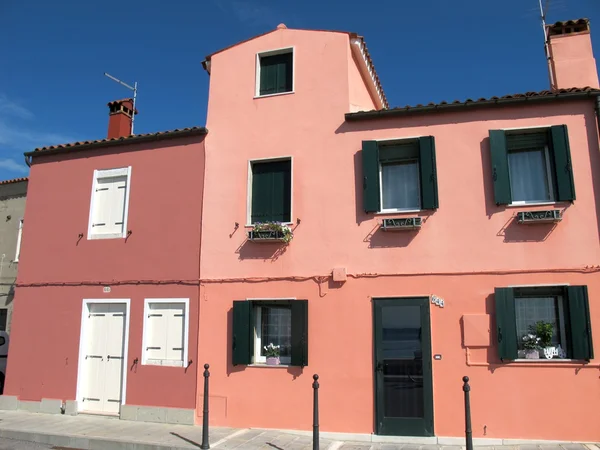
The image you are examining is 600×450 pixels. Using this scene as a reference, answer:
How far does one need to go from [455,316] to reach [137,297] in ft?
21.6

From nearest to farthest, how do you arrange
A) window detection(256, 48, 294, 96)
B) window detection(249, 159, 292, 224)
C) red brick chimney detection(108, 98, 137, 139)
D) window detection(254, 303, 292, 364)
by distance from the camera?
1. window detection(254, 303, 292, 364)
2. window detection(249, 159, 292, 224)
3. window detection(256, 48, 294, 96)
4. red brick chimney detection(108, 98, 137, 139)

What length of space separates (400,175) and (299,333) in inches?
145

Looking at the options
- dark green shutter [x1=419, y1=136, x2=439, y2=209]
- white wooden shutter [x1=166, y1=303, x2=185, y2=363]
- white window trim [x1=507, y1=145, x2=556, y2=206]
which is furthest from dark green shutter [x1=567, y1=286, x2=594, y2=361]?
white wooden shutter [x1=166, y1=303, x2=185, y2=363]

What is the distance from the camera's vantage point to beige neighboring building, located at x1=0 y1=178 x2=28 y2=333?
56.2 ft

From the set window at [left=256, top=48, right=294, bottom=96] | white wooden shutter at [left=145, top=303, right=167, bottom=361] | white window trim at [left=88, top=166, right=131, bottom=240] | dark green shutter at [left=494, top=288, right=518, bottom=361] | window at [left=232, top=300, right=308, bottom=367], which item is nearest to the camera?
dark green shutter at [left=494, top=288, right=518, bottom=361]

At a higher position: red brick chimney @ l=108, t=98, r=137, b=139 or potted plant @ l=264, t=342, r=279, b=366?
red brick chimney @ l=108, t=98, r=137, b=139

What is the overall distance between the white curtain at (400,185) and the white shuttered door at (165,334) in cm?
484

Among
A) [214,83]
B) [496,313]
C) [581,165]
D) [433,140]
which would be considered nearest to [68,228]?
[214,83]

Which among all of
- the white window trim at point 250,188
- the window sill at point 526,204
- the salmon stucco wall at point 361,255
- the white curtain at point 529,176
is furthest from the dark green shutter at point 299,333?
the white curtain at point 529,176

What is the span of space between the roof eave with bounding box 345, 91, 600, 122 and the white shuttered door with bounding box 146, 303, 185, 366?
5449 mm

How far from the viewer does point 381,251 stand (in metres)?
9.65

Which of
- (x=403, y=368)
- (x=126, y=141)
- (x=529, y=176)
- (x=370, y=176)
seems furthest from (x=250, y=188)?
(x=529, y=176)

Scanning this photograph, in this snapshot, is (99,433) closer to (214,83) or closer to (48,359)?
(48,359)

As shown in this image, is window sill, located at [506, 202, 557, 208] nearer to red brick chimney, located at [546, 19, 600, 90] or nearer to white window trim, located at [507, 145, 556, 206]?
white window trim, located at [507, 145, 556, 206]
